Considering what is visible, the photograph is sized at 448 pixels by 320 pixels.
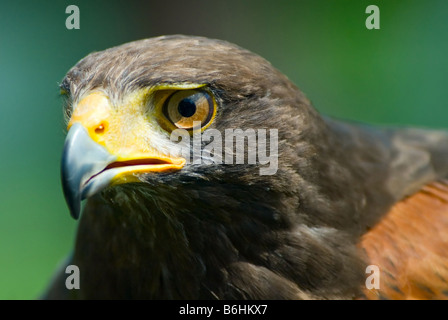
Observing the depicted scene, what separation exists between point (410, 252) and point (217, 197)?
0.73 metres

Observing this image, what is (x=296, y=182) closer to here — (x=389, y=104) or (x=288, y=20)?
(x=389, y=104)

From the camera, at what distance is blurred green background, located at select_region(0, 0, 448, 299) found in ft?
17.6

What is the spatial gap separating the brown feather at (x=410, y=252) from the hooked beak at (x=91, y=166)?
2.55 ft

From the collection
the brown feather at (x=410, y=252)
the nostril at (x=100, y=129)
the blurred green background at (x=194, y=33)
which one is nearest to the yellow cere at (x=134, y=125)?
the nostril at (x=100, y=129)

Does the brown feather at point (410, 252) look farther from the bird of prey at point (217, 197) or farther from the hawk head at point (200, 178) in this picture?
the hawk head at point (200, 178)

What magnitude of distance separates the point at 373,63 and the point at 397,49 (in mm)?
233

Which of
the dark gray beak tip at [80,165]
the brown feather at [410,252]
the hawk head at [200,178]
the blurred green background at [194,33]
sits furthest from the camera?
the blurred green background at [194,33]

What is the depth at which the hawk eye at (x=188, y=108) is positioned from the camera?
179cm

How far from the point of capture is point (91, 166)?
1.69 meters

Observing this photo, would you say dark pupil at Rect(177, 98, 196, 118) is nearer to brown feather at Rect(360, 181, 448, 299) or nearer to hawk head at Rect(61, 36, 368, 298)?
hawk head at Rect(61, 36, 368, 298)

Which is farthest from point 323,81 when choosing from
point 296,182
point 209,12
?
point 296,182

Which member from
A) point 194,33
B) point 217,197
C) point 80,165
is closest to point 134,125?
point 80,165

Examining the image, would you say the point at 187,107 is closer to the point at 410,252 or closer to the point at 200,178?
the point at 200,178

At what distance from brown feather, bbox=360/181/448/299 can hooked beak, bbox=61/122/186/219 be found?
0.78 metres
